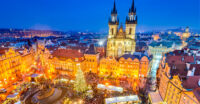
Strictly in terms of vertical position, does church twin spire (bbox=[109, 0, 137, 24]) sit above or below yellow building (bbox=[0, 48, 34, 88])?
above

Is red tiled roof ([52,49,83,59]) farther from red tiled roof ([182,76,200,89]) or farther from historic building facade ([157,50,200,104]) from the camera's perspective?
red tiled roof ([182,76,200,89])

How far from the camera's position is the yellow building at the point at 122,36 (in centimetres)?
5791

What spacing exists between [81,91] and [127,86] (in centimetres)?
1833

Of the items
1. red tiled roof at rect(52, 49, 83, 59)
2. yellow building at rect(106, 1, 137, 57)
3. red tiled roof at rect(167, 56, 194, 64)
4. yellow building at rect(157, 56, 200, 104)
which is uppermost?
yellow building at rect(106, 1, 137, 57)

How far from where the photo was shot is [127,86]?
4069 centimetres

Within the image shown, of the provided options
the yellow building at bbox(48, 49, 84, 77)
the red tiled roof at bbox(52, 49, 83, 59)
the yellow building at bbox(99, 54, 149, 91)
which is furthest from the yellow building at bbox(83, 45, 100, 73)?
the red tiled roof at bbox(52, 49, 83, 59)

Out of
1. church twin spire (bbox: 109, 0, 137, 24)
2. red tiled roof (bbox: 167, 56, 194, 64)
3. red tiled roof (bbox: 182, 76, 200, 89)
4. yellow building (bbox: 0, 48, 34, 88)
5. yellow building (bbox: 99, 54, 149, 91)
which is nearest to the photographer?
red tiled roof (bbox: 182, 76, 200, 89)

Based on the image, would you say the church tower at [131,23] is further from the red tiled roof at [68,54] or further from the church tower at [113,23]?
the red tiled roof at [68,54]

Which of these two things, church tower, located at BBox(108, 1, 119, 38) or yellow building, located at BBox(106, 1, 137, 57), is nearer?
yellow building, located at BBox(106, 1, 137, 57)

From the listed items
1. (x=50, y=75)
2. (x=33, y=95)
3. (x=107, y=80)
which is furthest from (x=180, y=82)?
(x=50, y=75)

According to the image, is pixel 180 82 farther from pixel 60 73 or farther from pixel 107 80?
pixel 60 73

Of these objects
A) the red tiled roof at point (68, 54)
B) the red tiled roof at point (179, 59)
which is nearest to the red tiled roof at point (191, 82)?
the red tiled roof at point (179, 59)

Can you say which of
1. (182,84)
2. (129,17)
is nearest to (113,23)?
(129,17)

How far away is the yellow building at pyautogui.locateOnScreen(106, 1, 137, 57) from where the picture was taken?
57906mm
